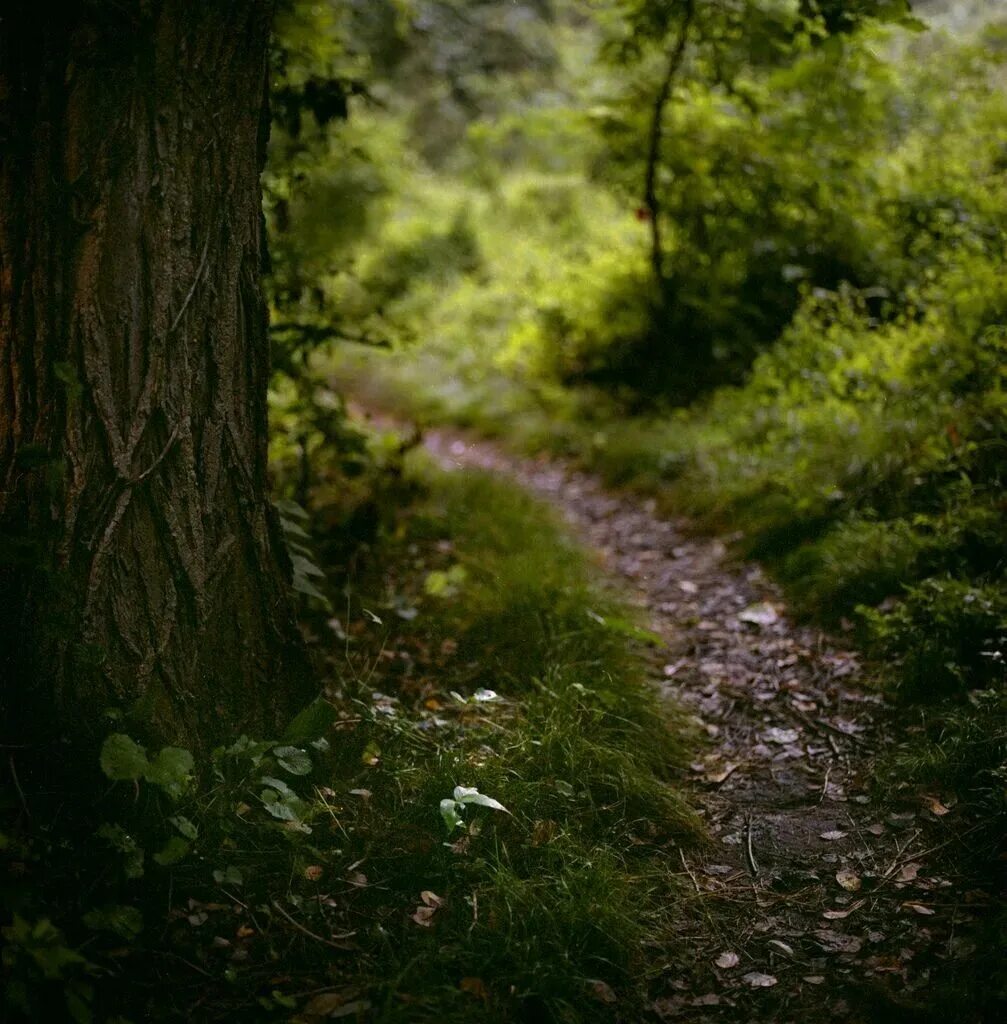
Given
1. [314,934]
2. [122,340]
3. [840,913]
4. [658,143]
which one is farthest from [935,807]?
[658,143]

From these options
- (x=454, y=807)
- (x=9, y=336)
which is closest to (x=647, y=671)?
(x=454, y=807)

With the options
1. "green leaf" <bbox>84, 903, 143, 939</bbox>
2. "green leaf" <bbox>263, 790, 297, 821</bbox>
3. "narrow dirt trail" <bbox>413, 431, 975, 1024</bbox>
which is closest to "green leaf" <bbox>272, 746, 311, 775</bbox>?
"green leaf" <bbox>263, 790, 297, 821</bbox>

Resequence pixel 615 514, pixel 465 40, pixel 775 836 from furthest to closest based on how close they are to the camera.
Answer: pixel 465 40 < pixel 615 514 < pixel 775 836

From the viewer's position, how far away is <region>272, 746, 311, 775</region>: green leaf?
111 inches

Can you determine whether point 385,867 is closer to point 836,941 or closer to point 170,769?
point 170,769

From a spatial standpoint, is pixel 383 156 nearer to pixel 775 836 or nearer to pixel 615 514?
pixel 615 514

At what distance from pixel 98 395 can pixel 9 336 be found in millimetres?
297

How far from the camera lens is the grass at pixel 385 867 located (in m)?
2.23

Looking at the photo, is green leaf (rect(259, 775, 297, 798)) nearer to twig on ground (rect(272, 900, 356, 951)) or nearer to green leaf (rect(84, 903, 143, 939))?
twig on ground (rect(272, 900, 356, 951))

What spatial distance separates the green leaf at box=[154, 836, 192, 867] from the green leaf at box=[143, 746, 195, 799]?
141 mm

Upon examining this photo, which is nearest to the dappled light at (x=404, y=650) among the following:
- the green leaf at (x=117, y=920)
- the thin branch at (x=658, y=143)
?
the green leaf at (x=117, y=920)

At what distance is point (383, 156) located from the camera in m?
14.5

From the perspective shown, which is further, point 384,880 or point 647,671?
point 647,671

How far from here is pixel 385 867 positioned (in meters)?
2.71
